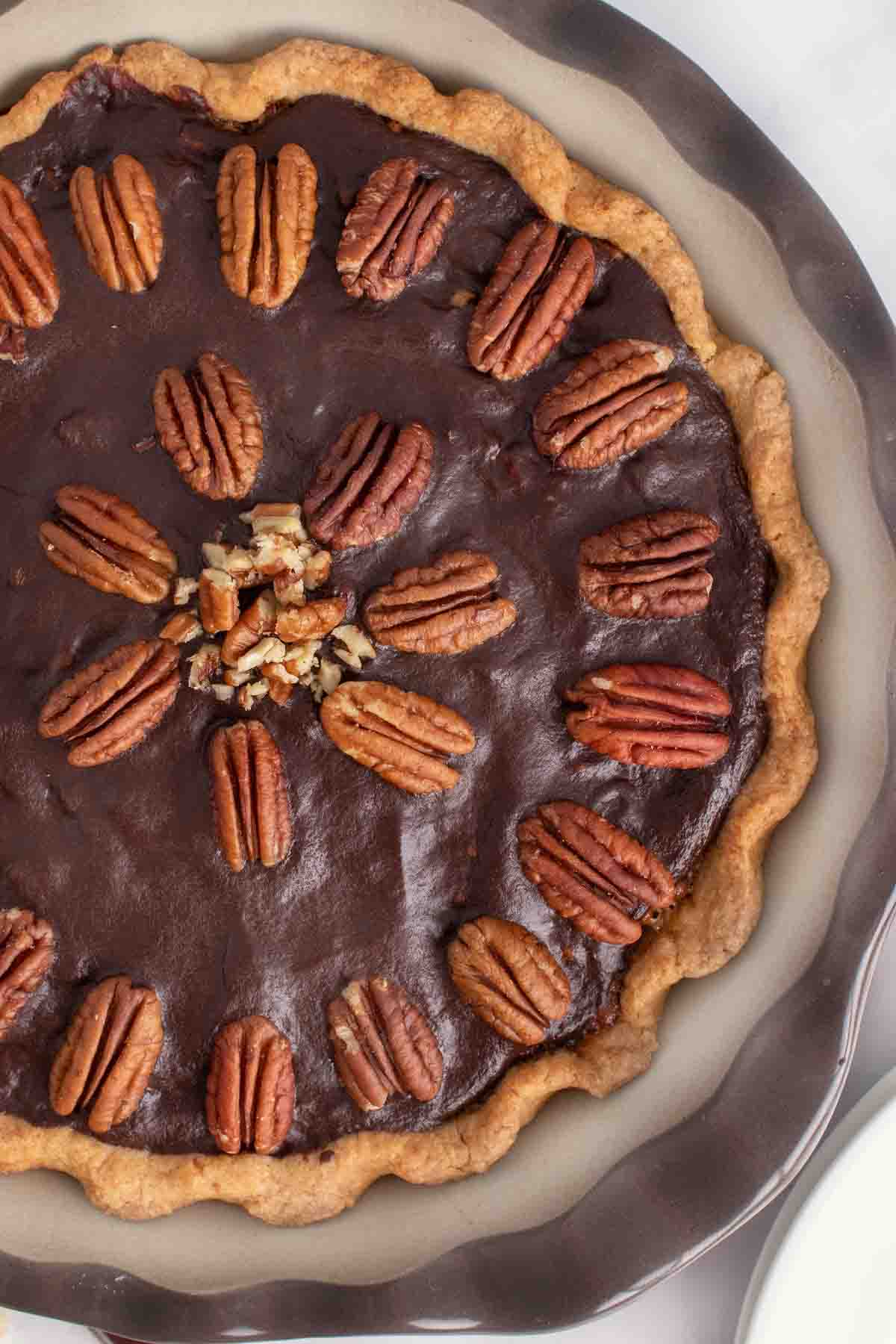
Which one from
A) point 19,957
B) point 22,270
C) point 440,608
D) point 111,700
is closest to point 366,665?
point 440,608

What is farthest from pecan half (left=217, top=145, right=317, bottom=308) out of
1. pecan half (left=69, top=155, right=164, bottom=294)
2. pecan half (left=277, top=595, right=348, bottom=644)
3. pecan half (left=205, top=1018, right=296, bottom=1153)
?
pecan half (left=205, top=1018, right=296, bottom=1153)

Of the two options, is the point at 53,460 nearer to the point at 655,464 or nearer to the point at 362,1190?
the point at 655,464

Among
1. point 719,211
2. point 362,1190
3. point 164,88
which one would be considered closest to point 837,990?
point 362,1190

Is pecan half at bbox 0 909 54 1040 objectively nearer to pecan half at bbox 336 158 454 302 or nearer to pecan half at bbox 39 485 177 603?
pecan half at bbox 39 485 177 603

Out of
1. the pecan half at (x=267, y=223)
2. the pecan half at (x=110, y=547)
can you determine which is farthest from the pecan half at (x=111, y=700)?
the pecan half at (x=267, y=223)

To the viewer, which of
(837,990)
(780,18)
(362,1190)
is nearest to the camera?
(837,990)

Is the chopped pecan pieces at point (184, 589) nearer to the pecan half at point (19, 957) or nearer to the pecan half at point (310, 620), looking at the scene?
the pecan half at point (310, 620)

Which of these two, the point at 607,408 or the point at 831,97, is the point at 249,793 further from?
the point at 831,97
